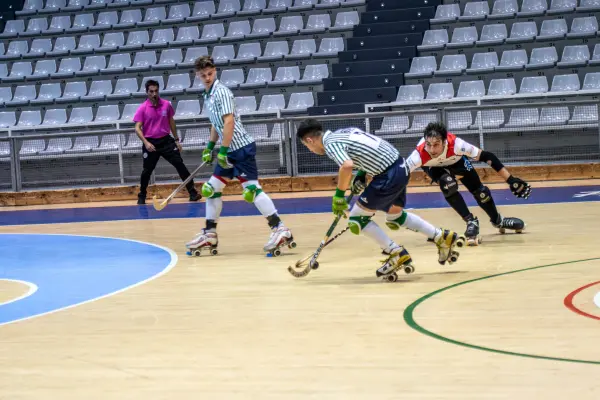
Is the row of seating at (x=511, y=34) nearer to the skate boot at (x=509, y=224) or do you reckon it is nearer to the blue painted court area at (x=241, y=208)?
the blue painted court area at (x=241, y=208)

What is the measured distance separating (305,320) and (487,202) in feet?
14.0

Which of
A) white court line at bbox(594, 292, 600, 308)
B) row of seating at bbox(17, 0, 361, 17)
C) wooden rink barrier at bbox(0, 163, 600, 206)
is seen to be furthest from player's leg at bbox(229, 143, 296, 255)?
row of seating at bbox(17, 0, 361, 17)

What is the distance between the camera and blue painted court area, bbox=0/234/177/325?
7.90m

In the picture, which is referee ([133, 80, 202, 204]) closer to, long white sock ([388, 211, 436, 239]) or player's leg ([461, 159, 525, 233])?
player's leg ([461, 159, 525, 233])

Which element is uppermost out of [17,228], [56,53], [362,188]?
[56,53]

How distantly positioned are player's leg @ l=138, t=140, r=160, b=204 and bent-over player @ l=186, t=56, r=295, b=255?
6.17 m

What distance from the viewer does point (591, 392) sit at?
4.45 metres

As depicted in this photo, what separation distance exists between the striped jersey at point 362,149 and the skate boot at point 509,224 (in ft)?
9.04

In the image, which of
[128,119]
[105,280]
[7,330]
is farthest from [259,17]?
[7,330]

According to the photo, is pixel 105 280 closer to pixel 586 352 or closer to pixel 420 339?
pixel 420 339

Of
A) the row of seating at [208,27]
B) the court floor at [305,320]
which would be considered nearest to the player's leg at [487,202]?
the court floor at [305,320]

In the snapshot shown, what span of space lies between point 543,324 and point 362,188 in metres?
2.71

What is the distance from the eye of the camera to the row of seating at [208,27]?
2059cm

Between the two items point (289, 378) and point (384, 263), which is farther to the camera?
point (384, 263)
